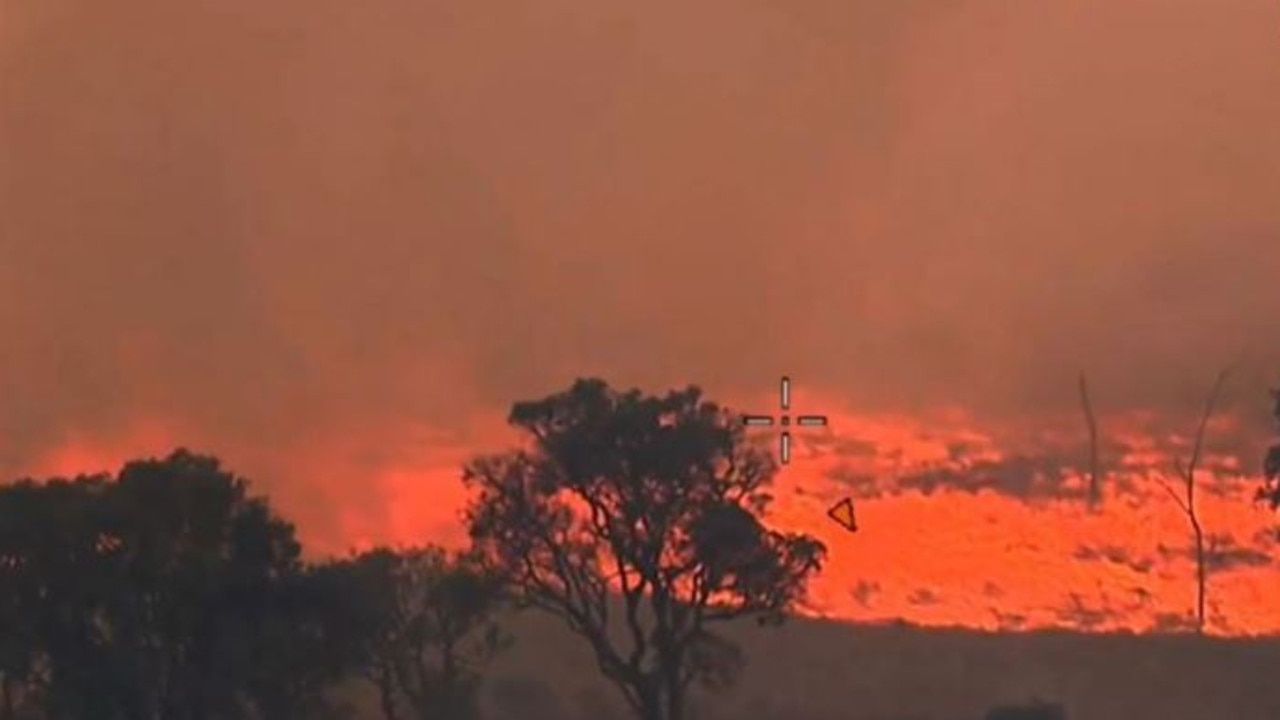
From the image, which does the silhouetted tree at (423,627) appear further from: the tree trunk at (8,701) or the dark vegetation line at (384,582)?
the tree trunk at (8,701)

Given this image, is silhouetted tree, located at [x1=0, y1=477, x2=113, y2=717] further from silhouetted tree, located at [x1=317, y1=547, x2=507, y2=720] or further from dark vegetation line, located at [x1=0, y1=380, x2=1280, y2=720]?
silhouetted tree, located at [x1=317, y1=547, x2=507, y2=720]

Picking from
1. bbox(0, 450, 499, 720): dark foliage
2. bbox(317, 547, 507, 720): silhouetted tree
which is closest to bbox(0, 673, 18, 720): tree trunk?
bbox(0, 450, 499, 720): dark foliage

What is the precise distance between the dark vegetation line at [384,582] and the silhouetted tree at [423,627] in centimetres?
16

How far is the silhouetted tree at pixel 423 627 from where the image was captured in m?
140

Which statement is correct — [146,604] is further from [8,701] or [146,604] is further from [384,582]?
[384,582]

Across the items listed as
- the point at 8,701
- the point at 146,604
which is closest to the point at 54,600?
the point at 146,604

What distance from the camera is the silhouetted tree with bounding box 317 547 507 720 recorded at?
139750mm

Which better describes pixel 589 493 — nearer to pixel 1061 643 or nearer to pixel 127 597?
pixel 127 597

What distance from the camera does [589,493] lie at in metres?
135

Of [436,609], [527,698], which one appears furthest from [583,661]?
[436,609]

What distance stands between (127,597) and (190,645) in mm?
3191

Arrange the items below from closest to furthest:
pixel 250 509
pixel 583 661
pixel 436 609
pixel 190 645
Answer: pixel 190 645, pixel 250 509, pixel 436 609, pixel 583 661

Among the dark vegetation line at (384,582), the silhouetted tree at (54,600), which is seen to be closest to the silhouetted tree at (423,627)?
the dark vegetation line at (384,582)

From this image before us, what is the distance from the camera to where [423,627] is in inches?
5733
